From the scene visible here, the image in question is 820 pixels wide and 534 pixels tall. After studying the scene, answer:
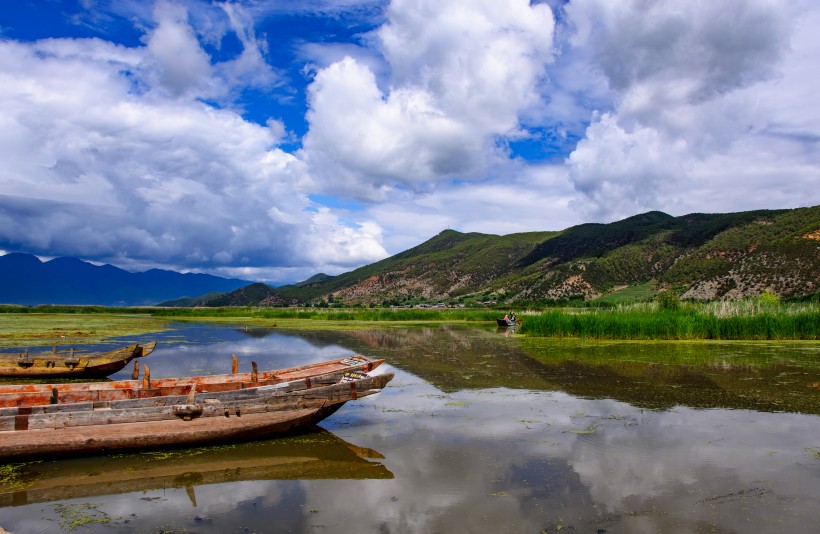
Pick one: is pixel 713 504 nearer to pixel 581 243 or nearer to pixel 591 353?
pixel 591 353

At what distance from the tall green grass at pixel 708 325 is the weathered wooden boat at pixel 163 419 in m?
25.8

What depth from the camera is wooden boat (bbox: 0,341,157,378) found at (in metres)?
18.8

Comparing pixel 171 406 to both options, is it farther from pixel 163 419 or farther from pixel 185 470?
pixel 185 470

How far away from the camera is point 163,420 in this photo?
10.8m

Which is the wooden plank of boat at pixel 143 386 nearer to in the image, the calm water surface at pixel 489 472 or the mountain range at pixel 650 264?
the calm water surface at pixel 489 472

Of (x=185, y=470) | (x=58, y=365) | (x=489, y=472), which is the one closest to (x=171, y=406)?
(x=185, y=470)

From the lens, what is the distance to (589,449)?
10.6m

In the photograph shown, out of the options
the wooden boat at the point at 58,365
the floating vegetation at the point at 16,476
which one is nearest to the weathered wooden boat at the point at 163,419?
the floating vegetation at the point at 16,476

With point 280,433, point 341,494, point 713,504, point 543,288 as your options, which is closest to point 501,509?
point 341,494

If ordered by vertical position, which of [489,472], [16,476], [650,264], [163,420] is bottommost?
[489,472]

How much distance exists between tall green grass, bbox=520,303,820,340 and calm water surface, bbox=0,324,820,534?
16.1 meters

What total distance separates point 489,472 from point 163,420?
6680 millimetres

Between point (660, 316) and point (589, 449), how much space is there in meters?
27.2

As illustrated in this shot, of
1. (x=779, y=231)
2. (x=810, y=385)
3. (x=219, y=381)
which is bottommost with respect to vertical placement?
(x=810, y=385)
